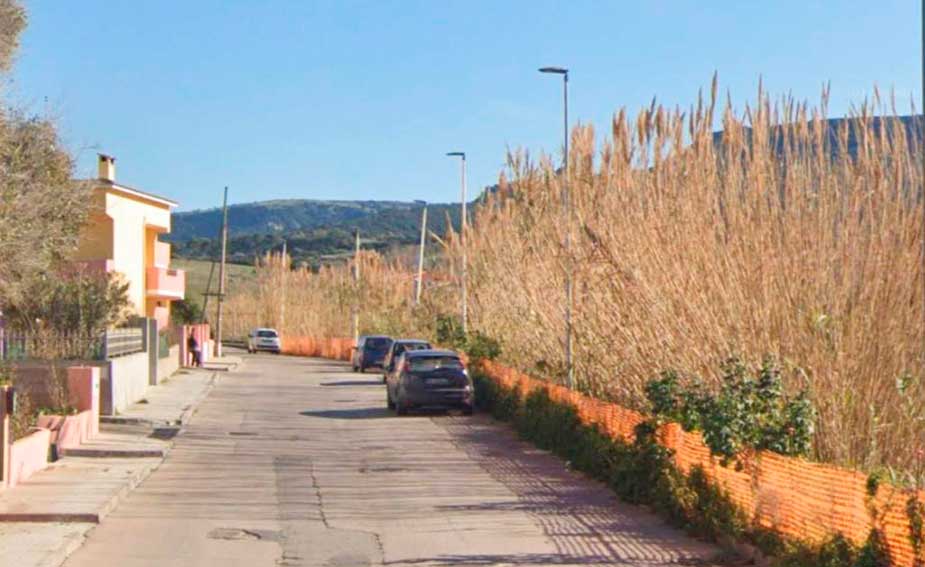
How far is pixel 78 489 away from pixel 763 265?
8.85 meters

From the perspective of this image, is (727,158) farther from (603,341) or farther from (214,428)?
(214,428)

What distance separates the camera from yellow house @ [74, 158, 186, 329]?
49438mm

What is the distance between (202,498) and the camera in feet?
57.6

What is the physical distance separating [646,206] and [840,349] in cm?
657

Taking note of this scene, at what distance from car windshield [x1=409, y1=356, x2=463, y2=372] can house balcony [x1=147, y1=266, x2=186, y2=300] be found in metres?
28.9

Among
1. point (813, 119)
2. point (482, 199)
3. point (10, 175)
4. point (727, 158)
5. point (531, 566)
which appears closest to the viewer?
point (531, 566)

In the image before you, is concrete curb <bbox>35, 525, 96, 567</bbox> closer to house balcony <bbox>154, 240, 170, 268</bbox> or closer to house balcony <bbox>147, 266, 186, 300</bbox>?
house balcony <bbox>147, 266, 186, 300</bbox>

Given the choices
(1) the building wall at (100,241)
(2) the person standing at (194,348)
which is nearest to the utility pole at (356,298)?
(2) the person standing at (194,348)

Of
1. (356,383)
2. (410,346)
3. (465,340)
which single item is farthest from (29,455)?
(356,383)

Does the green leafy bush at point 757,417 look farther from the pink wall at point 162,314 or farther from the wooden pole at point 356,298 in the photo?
the wooden pole at point 356,298

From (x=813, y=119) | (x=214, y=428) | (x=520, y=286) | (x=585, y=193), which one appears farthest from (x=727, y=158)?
(x=214, y=428)

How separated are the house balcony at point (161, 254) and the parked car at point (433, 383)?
30.0m

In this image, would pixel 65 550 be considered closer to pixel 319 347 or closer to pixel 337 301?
pixel 319 347

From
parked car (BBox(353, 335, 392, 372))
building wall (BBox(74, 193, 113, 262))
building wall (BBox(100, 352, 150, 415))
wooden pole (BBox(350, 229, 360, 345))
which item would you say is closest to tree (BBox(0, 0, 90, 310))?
building wall (BBox(100, 352, 150, 415))
